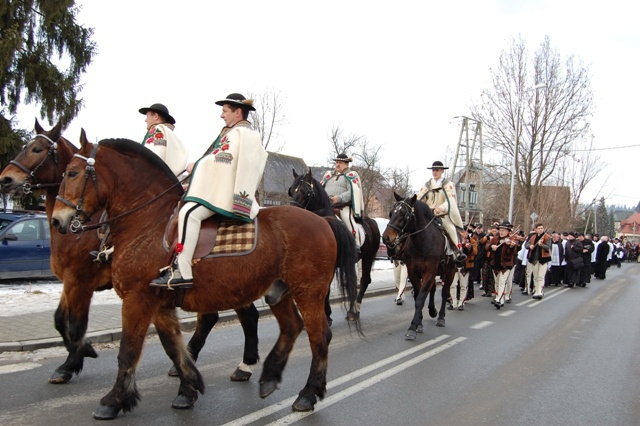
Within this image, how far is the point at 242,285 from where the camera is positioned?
14.8 feet

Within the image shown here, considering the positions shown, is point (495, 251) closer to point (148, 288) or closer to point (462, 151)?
point (148, 288)

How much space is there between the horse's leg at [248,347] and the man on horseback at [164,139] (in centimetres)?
177

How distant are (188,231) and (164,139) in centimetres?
171

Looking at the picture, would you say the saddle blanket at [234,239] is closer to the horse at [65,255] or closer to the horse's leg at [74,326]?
the horse at [65,255]

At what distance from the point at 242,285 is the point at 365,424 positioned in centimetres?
161

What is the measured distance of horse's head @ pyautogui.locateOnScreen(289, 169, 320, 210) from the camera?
802 cm

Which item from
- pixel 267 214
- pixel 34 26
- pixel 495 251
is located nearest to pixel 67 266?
pixel 267 214

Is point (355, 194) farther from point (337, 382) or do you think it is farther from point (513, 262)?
point (513, 262)

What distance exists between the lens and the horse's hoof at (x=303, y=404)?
15.4 ft

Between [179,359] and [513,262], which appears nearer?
[179,359]

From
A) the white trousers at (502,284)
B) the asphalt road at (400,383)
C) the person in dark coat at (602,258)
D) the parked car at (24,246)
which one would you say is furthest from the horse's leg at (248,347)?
the person in dark coat at (602,258)

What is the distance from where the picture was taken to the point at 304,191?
8039mm

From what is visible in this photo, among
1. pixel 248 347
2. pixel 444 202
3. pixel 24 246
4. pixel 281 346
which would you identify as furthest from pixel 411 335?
pixel 24 246

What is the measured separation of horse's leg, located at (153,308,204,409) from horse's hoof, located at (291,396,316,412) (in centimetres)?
87
